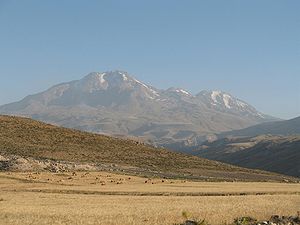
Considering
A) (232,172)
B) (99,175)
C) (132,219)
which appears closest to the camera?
(132,219)

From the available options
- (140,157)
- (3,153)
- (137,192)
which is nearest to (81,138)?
(140,157)

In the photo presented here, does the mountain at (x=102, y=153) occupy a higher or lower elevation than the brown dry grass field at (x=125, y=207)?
higher

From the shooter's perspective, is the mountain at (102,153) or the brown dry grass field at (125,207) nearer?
the brown dry grass field at (125,207)

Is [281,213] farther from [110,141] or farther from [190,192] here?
[110,141]

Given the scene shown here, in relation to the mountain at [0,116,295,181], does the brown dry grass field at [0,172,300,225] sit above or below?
below

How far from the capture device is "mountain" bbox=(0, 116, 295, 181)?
103 meters

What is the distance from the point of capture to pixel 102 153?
118 meters

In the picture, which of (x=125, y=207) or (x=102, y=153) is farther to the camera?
(x=102, y=153)

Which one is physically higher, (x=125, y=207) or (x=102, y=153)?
(x=102, y=153)

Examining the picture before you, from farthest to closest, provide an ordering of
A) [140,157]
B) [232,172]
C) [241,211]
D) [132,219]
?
[140,157]
[232,172]
[241,211]
[132,219]

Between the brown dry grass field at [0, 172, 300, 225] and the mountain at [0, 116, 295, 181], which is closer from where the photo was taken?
the brown dry grass field at [0, 172, 300, 225]

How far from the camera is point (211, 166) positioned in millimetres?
117188

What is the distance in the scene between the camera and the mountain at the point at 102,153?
103 metres

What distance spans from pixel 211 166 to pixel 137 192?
59008mm
